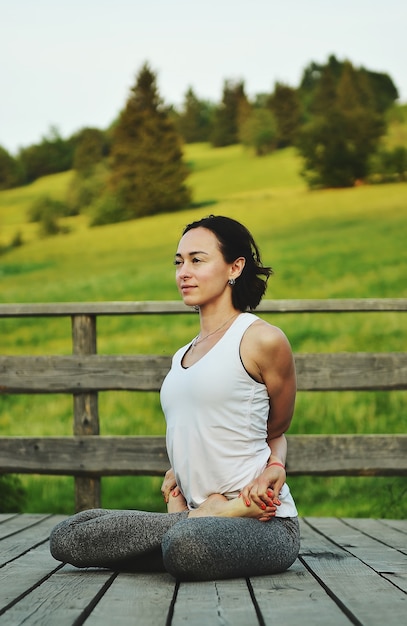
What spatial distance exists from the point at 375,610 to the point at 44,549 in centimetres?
160

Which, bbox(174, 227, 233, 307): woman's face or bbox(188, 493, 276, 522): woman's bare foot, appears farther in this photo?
bbox(174, 227, 233, 307): woman's face

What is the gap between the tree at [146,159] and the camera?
2159cm

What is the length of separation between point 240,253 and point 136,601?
1.13m

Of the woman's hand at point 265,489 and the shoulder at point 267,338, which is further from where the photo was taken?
the shoulder at point 267,338

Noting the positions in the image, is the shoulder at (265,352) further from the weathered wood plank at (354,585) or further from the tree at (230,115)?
the tree at (230,115)

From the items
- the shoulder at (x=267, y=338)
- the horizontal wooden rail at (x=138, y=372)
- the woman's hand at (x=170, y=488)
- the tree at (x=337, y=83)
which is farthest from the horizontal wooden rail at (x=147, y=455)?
the tree at (x=337, y=83)

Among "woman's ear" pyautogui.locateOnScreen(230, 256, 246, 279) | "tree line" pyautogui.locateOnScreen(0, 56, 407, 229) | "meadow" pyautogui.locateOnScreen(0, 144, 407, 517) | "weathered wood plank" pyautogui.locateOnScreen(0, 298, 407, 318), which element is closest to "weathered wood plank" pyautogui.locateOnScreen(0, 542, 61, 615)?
"woman's ear" pyautogui.locateOnScreen(230, 256, 246, 279)

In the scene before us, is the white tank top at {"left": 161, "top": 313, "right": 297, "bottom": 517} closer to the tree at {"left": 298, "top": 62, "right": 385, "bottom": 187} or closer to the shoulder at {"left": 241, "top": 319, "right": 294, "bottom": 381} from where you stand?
the shoulder at {"left": 241, "top": 319, "right": 294, "bottom": 381}

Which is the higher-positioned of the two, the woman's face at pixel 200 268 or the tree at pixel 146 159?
the tree at pixel 146 159

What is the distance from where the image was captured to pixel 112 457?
4871mm

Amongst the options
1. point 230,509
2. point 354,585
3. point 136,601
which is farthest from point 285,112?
point 136,601

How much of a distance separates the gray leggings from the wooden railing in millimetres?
1777

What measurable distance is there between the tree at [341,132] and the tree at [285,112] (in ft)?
1.89

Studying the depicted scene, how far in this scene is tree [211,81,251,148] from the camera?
24984 mm
